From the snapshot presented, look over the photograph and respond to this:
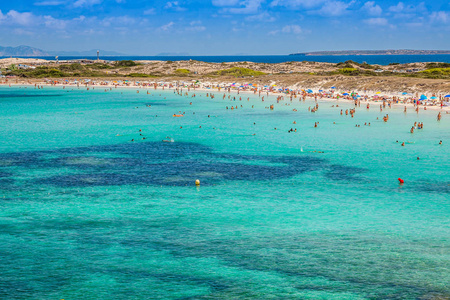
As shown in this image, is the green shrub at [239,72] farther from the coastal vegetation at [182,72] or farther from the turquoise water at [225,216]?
the turquoise water at [225,216]

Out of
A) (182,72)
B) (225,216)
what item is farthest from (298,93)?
(225,216)

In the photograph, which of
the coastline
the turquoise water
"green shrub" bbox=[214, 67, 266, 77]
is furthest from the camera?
"green shrub" bbox=[214, 67, 266, 77]

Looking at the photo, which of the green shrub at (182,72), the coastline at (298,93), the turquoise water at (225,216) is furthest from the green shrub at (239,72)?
the turquoise water at (225,216)

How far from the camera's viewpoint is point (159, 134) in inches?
2534

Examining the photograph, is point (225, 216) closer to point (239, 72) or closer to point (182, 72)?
point (239, 72)

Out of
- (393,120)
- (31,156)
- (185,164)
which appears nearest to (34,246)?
(185,164)

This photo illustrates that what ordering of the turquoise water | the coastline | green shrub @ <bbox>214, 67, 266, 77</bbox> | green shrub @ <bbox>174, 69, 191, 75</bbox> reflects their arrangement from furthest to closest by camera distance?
green shrub @ <bbox>174, 69, 191, 75</bbox> < green shrub @ <bbox>214, 67, 266, 77</bbox> < the coastline < the turquoise water

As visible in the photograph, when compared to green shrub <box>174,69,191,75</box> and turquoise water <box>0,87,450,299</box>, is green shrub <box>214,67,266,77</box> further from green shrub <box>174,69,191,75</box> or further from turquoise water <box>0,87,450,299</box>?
turquoise water <box>0,87,450,299</box>

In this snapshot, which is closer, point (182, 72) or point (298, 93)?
point (298, 93)

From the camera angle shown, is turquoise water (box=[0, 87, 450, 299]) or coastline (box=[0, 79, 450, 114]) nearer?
turquoise water (box=[0, 87, 450, 299])

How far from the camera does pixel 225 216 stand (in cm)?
3006

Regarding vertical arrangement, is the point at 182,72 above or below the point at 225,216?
above

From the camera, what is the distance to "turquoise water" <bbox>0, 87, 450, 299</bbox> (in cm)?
2078

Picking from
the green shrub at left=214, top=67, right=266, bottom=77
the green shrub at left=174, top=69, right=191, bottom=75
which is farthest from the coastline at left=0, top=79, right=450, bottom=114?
the green shrub at left=174, top=69, right=191, bottom=75
